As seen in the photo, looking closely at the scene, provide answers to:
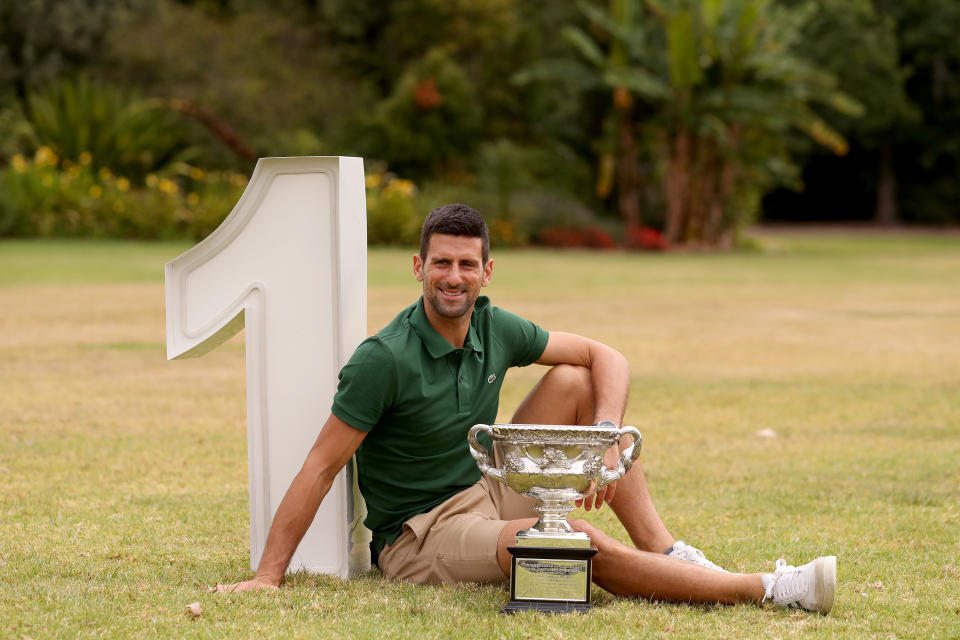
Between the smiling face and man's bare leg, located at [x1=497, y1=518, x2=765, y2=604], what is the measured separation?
69cm

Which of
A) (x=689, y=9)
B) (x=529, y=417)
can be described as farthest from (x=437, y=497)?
(x=689, y=9)

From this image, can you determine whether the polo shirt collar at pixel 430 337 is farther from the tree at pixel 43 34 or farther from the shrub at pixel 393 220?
the tree at pixel 43 34

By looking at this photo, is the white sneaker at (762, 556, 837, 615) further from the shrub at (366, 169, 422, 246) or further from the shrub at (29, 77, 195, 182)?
Answer: the shrub at (29, 77, 195, 182)

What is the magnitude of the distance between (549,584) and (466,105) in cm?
2973

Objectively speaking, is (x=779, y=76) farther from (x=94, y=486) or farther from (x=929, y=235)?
(x=94, y=486)

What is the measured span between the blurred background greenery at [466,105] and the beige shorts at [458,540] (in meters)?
20.3

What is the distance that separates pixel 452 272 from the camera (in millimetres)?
Result: 4035

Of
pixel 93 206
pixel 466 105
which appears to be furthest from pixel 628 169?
pixel 93 206

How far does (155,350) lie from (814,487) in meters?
6.48

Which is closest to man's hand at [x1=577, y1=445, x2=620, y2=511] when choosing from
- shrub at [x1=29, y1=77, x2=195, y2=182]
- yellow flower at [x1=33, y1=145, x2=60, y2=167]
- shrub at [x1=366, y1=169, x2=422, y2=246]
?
shrub at [x1=366, y1=169, x2=422, y2=246]

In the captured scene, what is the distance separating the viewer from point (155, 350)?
35.8ft

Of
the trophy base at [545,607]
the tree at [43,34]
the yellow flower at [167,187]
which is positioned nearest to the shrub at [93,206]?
the yellow flower at [167,187]

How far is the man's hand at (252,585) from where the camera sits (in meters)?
3.98

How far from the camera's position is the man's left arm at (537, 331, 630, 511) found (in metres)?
4.29
